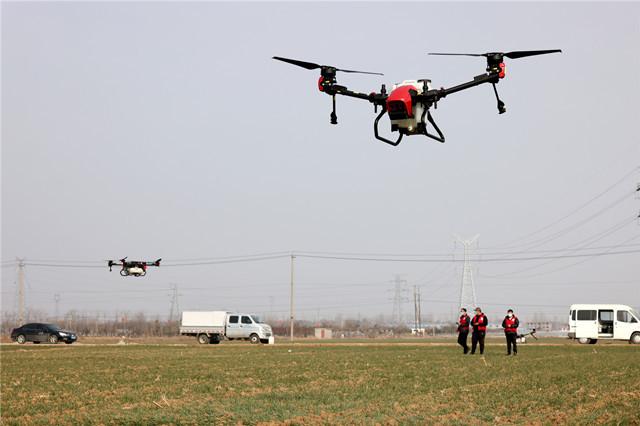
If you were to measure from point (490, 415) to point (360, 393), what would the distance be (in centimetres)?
461

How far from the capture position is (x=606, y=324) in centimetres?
5600

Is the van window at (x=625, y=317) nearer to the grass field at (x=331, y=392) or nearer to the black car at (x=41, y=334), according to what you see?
the grass field at (x=331, y=392)

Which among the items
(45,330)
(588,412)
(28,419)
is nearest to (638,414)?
(588,412)

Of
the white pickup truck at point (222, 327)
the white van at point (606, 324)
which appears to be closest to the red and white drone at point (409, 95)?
the white van at point (606, 324)

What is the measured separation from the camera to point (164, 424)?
15.4 m

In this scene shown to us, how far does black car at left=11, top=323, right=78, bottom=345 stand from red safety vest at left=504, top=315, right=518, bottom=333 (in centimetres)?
4251

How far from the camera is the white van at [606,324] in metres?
55.7

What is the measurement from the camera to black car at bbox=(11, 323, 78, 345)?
66938 millimetres

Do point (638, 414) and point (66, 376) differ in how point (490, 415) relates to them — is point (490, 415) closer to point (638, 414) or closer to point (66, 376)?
point (638, 414)

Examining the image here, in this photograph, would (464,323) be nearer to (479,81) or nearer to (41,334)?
(479,81)

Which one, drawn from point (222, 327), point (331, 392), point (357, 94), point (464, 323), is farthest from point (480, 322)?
point (222, 327)

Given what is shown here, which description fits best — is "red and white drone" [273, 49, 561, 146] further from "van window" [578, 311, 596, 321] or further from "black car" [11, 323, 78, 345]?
"black car" [11, 323, 78, 345]

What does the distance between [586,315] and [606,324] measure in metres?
1.45

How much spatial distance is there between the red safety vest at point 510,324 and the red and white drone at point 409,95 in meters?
23.6
